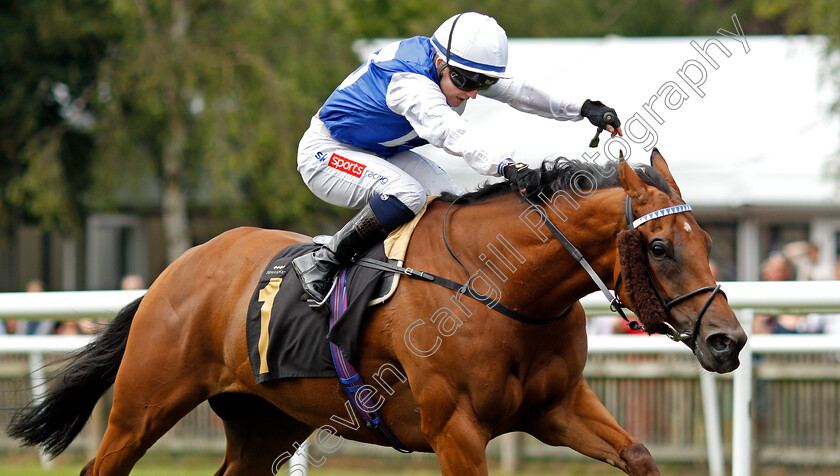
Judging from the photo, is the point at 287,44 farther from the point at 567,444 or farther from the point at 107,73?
the point at 567,444

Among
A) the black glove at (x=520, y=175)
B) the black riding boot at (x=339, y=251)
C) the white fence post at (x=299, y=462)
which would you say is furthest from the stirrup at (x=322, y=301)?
the white fence post at (x=299, y=462)

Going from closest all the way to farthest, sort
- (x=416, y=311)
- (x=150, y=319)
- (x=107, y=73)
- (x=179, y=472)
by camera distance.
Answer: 1. (x=416, y=311)
2. (x=150, y=319)
3. (x=179, y=472)
4. (x=107, y=73)

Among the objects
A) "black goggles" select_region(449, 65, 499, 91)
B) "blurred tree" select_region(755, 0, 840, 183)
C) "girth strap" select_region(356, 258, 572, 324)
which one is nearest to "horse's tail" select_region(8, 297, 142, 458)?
"girth strap" select_region(356, 258, 572, 324)

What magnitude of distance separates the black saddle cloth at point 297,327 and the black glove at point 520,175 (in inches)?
24.9

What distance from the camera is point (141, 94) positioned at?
14.5 meters

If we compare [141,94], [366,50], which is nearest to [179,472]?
[141,94]

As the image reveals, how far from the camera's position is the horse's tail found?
4.51 meters

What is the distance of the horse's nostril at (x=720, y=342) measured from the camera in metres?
2.96

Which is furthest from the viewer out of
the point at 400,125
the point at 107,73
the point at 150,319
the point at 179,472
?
the point at 107,73

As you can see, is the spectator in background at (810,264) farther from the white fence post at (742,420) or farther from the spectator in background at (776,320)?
the white fence post at (742,420)

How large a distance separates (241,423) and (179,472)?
2648mm

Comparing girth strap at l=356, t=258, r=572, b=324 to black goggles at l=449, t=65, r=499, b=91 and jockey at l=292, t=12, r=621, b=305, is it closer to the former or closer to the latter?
jockey at l=292, t=12, r=621, b=305

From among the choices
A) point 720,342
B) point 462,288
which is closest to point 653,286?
point 720,342

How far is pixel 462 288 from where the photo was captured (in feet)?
11.4
